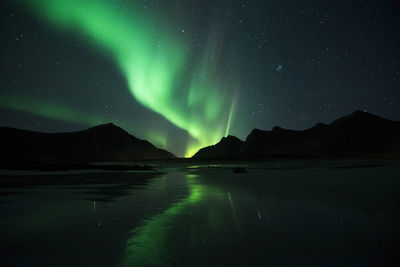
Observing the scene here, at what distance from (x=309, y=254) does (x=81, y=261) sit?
4895mm

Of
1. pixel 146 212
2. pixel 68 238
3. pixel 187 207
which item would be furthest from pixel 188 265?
pixel 187 207

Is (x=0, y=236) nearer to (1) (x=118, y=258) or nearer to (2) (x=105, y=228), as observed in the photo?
(2) (x=105, y=228)

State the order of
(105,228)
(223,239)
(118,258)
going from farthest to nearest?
(105,228) → (223,239) → (118,258)

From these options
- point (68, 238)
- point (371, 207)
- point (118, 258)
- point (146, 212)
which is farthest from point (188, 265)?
point (371, 207)

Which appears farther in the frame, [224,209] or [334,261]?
[224,209]

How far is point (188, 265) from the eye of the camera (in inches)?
214

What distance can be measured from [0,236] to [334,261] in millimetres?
8601

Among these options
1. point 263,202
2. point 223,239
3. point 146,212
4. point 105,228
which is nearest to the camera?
point 223,239

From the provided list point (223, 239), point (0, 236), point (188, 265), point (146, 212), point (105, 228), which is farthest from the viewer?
point (146, 212)

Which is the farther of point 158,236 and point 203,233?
point 203,233

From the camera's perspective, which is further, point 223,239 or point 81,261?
point 223,239

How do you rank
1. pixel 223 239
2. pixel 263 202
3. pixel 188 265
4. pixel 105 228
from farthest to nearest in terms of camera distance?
pixel 263 202, pixel 105 228, pixel 223 239, pixel 188 265

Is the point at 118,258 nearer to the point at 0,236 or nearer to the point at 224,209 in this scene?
the point at 0,236

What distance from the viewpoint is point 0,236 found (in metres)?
7.66
